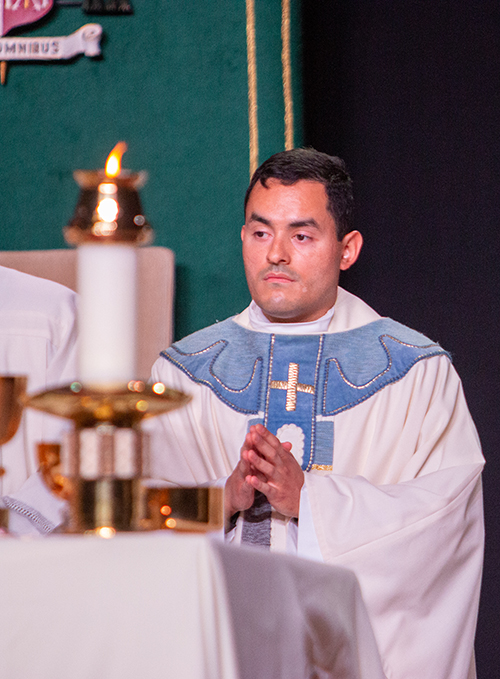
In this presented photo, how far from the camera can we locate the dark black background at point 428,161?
10.3 feet

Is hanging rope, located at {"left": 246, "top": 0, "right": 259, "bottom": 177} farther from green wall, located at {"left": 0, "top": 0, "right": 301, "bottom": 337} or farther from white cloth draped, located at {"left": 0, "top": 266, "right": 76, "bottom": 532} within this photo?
white cloth draped, located at {"left": 0, "top": 266, "right": 76, "bottom": 532}

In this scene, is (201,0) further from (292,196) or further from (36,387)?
(36,387)

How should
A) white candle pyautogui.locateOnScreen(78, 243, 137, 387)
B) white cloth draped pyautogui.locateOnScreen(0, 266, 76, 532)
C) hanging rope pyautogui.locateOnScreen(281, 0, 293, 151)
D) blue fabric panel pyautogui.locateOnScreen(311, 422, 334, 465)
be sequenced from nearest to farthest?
white candle pyautogui.locateOnScreen(78, 243, 137, 387) < blue fabric panel pyautogui.locateOnScreen(311, 422, 334, 465) < white cloth draped pyautogui.locateOnScreen(0, 266, 76, 532) < hanging rope pyautogui.locateOnScreen(281, 0, 293, 151)

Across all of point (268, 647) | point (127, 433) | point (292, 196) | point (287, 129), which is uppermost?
point (287, 129)

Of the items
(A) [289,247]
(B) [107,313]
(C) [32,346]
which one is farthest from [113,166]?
(C) [32,346]

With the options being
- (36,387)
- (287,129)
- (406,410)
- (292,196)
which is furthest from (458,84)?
(36,387)

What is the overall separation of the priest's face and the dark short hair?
19 millimetres

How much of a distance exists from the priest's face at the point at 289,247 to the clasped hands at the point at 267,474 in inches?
22.7

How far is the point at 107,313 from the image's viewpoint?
0.80 metres

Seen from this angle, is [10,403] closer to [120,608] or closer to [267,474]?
[120,608]

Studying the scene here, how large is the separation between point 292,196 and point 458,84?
1277 millimetres

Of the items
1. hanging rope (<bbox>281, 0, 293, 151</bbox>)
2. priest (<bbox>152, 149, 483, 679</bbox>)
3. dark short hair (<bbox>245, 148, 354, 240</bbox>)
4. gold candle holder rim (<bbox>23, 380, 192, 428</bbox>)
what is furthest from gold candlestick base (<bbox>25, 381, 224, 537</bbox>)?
hanging rope (<bbox>281, 0, 293, 151</bbox>)

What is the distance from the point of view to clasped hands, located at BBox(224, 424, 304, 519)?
168cm

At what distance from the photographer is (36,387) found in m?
2.40
